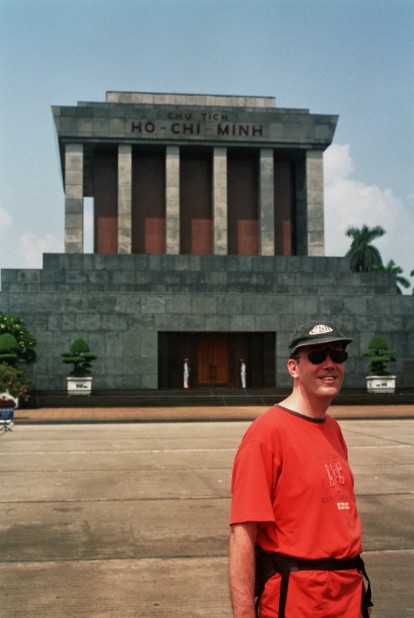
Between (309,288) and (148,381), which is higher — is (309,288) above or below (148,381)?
above

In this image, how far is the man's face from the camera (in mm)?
3404

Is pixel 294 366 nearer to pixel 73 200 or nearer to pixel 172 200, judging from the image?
pixel 73 200

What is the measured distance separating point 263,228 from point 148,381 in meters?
12.2

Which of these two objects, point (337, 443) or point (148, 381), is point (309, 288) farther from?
→ point (337, 443)

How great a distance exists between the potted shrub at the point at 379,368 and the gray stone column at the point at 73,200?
54.0ft

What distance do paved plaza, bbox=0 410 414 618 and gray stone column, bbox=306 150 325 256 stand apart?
25.0m

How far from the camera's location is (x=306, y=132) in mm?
41250

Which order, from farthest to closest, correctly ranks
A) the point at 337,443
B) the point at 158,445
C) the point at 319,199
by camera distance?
the point at 319,199 → the point at 158,445 → the point at 337,443

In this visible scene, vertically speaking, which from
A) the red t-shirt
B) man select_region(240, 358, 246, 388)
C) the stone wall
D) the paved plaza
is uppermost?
the stone wall

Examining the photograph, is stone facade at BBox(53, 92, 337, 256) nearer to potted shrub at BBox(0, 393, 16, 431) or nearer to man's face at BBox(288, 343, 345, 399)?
potted shrub at BBox(0, 393, 16, 431)

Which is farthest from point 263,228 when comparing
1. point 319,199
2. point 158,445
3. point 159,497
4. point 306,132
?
point 159,497

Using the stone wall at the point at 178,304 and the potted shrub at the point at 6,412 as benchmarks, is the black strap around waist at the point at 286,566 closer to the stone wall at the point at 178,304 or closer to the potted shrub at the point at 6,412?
the potted shrub at the point at 6,412

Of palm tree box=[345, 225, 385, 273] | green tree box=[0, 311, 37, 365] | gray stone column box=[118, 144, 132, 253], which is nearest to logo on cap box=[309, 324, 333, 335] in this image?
green tree box=[0, 311, 37, 365]

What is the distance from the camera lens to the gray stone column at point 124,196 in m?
39.9
